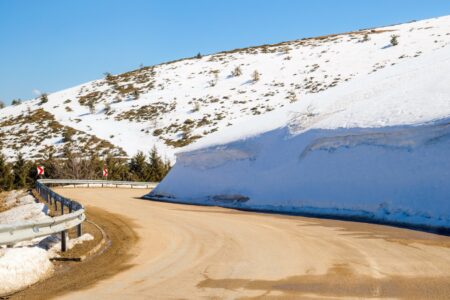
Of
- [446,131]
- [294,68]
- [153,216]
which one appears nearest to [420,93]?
[446,131]

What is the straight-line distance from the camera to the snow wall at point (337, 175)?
14602mm

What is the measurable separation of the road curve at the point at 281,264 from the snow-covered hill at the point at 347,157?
2513mm

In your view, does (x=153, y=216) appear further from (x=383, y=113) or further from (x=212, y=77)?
(x=212, y=77)

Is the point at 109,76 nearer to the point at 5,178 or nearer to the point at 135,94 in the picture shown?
the point at 135,94

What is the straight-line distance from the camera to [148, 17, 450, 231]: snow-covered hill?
594 inches

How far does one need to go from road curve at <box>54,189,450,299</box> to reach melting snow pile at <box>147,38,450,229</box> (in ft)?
7.54

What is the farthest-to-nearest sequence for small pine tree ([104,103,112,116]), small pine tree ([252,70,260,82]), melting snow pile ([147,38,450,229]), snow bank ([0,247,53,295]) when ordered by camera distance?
small pine tree ([252,70,260,82]), small pine tree ([104,103,112,116]), melting snow pile ([147,38,450,229]), snow bank ([0,247,53,295])

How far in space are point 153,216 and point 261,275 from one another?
1001 cm

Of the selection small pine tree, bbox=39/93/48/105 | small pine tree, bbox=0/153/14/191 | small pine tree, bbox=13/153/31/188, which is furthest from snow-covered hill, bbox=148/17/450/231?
small pine tree, bbox=39/93/48/105

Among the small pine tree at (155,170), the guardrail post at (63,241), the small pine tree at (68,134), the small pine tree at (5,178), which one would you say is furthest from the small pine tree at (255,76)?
the guardrail post at (63,241)

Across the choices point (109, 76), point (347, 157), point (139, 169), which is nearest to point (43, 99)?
point (109, 76)

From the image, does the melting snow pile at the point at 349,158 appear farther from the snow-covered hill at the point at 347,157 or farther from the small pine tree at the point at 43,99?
the small pine tree at the point at 43,99

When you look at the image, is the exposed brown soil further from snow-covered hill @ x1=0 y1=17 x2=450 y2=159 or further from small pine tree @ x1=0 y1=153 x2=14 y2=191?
snow-covered hill @ x1=0 y1=17 x2=450 y2=159

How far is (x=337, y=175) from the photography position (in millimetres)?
17938
